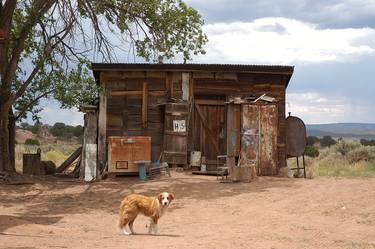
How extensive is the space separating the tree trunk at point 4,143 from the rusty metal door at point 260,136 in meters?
8.07

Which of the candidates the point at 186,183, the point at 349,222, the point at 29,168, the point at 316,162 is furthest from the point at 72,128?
the point at 349,222

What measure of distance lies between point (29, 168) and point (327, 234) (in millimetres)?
13533

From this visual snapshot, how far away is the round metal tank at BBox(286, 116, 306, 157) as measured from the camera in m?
20.8

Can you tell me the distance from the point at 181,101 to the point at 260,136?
3.05m

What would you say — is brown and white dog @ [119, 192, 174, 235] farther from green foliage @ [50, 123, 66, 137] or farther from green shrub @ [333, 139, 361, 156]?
green foliage @ [50, 123, 66, 137]

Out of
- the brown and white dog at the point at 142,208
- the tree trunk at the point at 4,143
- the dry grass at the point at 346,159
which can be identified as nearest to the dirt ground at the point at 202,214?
the brown and white dog at the point at 142,208

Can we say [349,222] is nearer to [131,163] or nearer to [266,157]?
[266,157]

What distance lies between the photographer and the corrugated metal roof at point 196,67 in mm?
20047

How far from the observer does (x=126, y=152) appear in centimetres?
1961

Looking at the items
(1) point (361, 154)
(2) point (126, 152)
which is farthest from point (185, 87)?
(1) point (361, 154)

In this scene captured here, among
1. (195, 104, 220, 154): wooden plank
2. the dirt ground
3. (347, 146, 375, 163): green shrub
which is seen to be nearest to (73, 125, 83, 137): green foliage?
(347, 146, 375, 163): green shrub

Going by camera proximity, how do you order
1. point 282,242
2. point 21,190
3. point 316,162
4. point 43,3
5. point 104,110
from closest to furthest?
point 282,242 < point 21,190 < point 43,3 < point 104,110 < point 316,162

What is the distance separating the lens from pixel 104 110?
800 inches

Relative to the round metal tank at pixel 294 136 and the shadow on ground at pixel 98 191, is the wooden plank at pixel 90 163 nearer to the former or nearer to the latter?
the shadow on ground at pixel 98 191
